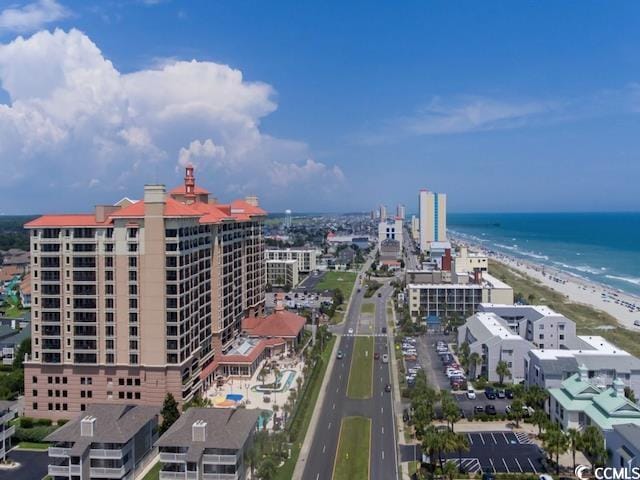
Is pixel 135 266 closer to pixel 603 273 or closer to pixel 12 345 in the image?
pixel 12 345

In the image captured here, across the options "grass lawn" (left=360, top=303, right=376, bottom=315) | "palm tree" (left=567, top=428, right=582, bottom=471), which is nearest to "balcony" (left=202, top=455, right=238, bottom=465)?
"palm tree" (left=567, top=428, right=582, bottom=471)

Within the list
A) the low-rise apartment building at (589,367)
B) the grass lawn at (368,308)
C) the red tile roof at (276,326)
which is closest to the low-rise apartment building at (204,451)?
the low-rise apartment building at (589,367)

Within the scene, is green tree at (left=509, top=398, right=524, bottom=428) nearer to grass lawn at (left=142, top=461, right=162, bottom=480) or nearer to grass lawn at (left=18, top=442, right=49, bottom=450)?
grass lawn at (left=142, top=461, right=162, bottom=480)

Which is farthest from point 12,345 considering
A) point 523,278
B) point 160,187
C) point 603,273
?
point 603,273

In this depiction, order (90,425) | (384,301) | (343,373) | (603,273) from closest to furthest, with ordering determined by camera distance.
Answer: (90,425)
(343,373)
(384,301)
(603,273)

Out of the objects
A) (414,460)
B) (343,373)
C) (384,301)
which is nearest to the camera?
(414,460)

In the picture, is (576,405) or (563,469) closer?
(563,469)

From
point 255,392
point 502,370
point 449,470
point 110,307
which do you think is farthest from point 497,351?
point 110,307
